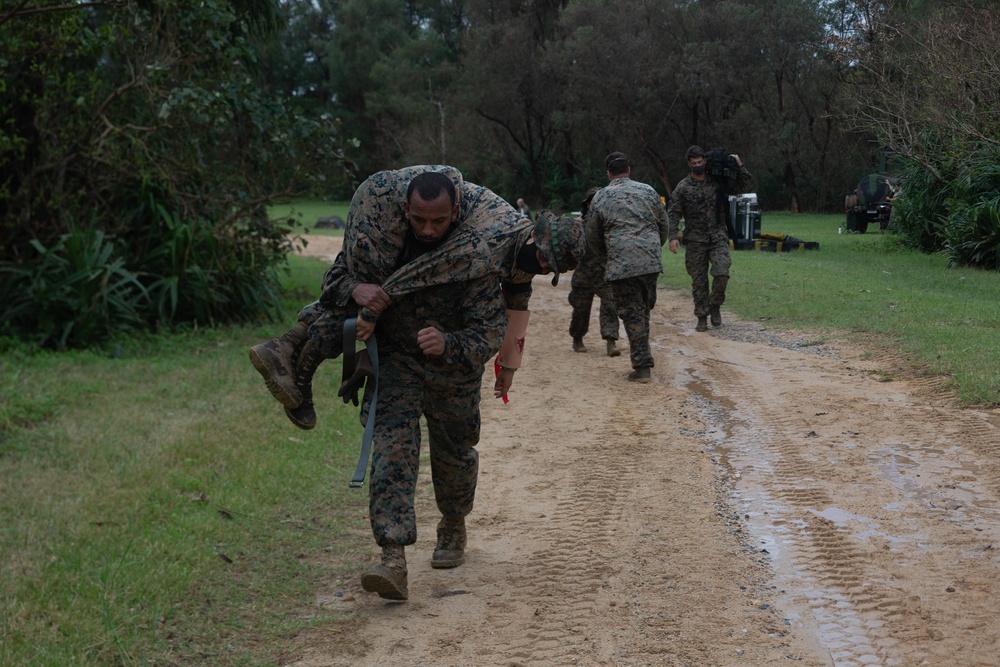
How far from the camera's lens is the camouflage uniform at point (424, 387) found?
193 inches

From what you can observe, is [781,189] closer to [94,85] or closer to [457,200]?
[94,85]

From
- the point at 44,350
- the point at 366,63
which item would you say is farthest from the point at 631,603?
the point at 366,63

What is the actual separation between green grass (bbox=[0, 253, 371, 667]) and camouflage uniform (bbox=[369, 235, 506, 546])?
653 mm

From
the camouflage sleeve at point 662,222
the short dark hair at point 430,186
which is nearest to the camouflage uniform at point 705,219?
the camouflage sleeve at point 662,222

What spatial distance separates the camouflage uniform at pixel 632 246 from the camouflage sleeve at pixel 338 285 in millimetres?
5503

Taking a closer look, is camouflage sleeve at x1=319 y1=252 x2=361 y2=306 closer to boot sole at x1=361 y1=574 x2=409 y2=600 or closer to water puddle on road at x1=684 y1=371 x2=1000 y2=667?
boot sole at x1=361 y1=574 x2=409 y2=600

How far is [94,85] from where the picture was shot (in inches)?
518

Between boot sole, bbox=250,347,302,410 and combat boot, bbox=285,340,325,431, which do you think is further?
combat boot, bbox=285,340,325,431

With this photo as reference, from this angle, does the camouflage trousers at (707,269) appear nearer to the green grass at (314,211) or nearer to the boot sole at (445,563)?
the boot sole at (445,563)

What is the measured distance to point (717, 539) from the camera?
5754 millimetres

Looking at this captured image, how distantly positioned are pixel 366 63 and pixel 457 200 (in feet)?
204

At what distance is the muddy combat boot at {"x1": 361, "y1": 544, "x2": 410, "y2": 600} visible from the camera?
4.77 m

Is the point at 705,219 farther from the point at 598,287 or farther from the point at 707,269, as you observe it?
the point at 598,287

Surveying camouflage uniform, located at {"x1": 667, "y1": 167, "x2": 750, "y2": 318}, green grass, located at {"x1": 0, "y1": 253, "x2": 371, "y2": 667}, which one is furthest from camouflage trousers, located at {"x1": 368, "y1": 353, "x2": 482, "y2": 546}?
camouflage uniform, located at {"x1": 667, "y1": 167, "x2": 750, "y2": 318}
